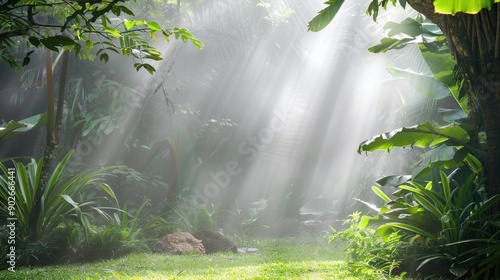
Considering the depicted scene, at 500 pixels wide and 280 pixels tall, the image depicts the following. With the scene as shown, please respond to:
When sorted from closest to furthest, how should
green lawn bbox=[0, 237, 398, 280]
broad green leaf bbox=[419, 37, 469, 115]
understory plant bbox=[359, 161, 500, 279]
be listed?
understory plant bbox=[359, 161, 500, 279]
green lawn bbox=[0, 237, 398, 280]
broad green leaf bbox=[419, 37, 469, 115]

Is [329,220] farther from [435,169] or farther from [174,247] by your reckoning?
[435,169]

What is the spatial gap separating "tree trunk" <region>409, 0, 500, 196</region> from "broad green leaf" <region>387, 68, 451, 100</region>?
0.98 meters

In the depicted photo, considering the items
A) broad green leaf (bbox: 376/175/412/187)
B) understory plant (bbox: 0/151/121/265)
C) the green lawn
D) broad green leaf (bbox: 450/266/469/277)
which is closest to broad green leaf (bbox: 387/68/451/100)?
broad green leaf (bbox: 376/175/412/187)

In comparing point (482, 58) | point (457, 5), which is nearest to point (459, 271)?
point (482, 58)

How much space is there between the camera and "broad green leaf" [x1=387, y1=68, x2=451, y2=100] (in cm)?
445

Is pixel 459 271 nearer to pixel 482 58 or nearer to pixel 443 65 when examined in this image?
pixel 482 58

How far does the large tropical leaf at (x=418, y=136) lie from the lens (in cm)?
349

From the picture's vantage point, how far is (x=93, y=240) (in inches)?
189

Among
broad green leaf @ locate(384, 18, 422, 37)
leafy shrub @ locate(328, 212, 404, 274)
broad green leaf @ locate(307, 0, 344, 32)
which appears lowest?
leafy shrub @ locate(328, 212, 404, 274)

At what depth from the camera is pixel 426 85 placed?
452 centimetres

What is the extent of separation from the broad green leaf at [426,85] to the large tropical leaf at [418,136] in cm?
Answer: 90

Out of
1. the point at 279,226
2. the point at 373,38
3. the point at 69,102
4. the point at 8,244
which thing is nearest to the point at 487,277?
the point at 8,244

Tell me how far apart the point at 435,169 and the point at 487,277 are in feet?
3.88

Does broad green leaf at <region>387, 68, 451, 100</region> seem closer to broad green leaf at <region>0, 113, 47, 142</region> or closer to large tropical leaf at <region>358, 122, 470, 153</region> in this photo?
large tropical leaf at <region>358, 122, 470, 153</region>
